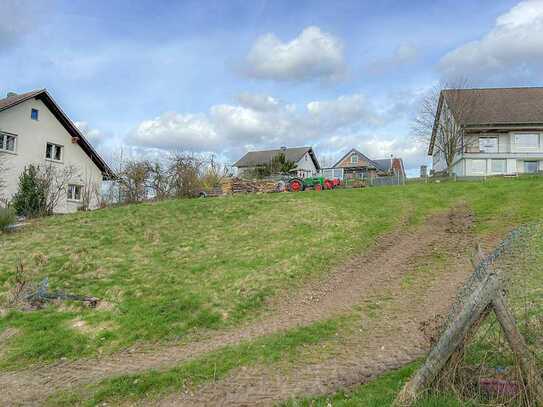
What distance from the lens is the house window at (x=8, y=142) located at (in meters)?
28.9

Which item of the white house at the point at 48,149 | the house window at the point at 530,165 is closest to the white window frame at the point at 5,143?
the white house at the point at 48,149

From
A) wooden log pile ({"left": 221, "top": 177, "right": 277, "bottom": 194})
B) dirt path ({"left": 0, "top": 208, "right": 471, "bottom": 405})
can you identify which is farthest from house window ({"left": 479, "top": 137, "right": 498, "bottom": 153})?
dirt path ({"left": 0, "top": 208, "right": 471, "bottom": 405})

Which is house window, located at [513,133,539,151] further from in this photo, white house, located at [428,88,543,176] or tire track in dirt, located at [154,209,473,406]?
tire track in dirt, located at [154,209,473,406]

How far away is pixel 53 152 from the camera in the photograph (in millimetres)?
32781

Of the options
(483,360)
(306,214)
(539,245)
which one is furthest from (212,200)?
(483,360)

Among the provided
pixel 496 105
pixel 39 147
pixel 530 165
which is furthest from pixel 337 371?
pixel 496 105

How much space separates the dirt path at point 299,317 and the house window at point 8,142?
1018 inches

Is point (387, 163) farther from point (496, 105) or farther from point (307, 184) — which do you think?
point (307, 184)

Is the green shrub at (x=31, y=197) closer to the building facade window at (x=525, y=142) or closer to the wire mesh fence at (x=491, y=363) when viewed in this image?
the wire mesh fence at (x=491, y=363)

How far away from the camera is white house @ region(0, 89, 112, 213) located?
29.0m

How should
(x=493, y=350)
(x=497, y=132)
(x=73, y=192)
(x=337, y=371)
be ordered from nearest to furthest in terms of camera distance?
(x=493, y=350), (x=337, y=371), (x=73, y=192), (x=497, y=132)

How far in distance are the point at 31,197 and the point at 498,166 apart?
122 ft

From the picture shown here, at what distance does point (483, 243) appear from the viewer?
12.9 metres

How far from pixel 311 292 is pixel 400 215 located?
27.7ft
